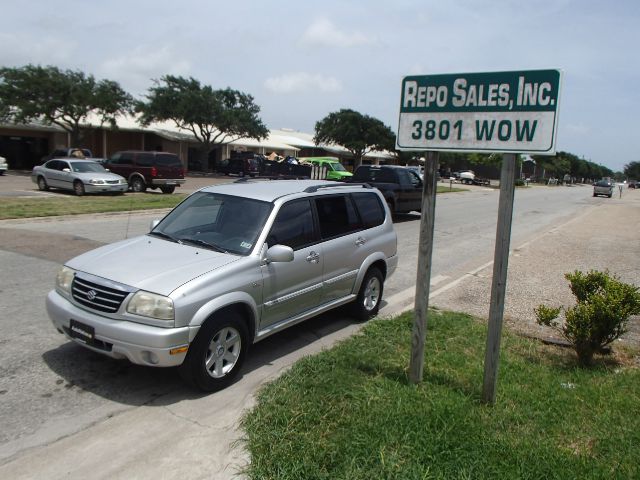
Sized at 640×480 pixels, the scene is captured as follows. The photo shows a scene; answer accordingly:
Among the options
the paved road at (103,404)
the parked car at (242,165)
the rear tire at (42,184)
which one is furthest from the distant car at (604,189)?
the paved road at (103,404)

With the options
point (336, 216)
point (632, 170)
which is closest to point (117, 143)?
point (336, 216)

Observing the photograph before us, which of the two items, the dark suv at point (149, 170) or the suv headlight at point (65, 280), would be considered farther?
the dark suv at point (149, 170)

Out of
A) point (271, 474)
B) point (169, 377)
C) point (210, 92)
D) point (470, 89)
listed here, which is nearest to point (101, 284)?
point (169, 377)

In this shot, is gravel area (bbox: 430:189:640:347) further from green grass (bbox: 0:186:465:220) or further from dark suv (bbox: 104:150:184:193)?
dark suv (bbox: 104:150:184:193)

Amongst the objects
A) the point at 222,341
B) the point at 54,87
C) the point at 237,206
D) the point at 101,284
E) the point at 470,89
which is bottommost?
the point at 222,341

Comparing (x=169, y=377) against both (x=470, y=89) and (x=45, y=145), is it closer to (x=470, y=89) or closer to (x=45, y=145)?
(x=470, y=89)

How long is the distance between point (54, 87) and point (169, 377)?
3761 centimetres

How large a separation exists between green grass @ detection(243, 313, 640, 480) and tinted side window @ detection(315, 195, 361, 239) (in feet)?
4.54

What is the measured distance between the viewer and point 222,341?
14.8 ft

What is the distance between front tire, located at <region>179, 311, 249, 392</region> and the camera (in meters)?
4.26

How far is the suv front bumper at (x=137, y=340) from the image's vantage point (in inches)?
160

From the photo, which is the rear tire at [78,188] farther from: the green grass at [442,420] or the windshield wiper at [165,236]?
the green grass at [442,420]

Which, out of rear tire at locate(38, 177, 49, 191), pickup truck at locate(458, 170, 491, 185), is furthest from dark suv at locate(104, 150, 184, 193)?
pickup truck at locate(458, 170, 491, 185)

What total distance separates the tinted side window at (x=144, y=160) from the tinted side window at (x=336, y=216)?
18923 mm
